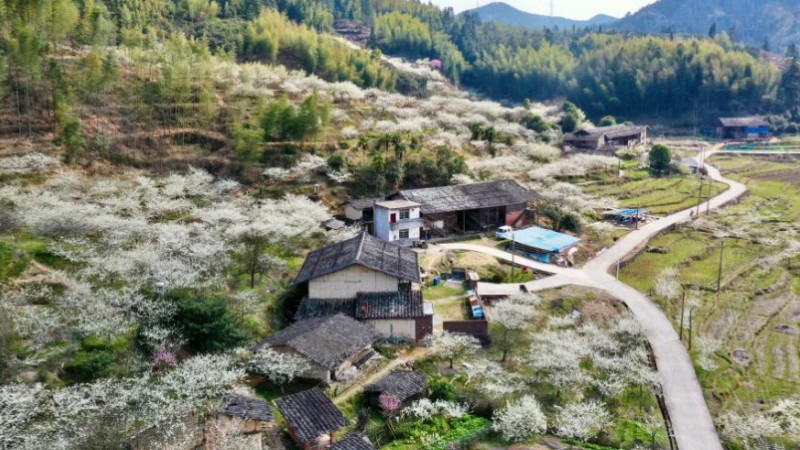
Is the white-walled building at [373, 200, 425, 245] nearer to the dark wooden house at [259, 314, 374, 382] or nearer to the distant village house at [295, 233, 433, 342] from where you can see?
the distant village house at [295, 233, 433, 342]

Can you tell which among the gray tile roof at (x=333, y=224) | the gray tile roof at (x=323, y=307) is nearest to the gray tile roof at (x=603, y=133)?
the gray tile roof at (x=333, y=224)

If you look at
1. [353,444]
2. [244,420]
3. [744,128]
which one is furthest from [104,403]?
[744,128]

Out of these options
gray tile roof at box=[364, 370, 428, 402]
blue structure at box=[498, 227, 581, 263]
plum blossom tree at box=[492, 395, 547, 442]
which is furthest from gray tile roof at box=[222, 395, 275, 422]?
blue structure at box=[498, 227, 581, 263]

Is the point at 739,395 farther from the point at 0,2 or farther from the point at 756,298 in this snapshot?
the point at 0,2

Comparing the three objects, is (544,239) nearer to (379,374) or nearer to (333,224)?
(333,224)

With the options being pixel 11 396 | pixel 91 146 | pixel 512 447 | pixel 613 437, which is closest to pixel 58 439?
pixel 11 396

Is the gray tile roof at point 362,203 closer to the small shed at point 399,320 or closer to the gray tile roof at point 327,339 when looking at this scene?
the small shed at point 399,320
